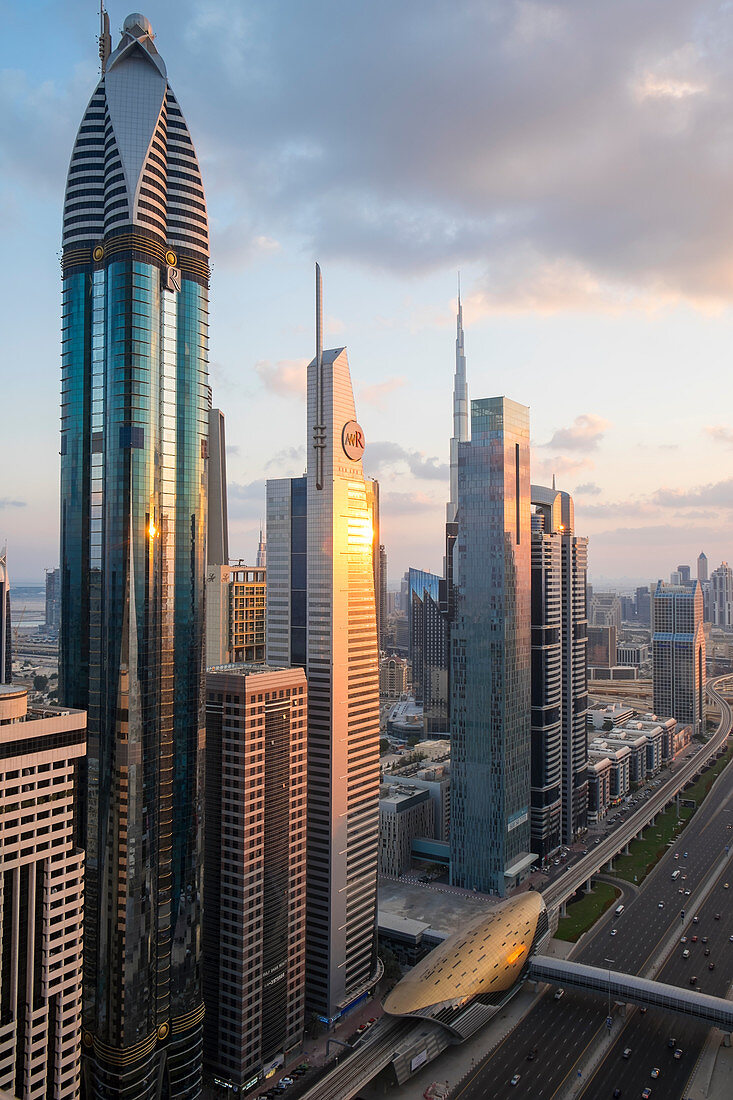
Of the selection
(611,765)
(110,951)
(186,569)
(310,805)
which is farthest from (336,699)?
(611,765)

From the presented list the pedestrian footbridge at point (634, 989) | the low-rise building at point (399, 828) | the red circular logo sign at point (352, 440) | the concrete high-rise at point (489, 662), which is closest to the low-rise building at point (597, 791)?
the concrete high-rise at point (489, 662)

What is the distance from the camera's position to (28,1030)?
62719 mm

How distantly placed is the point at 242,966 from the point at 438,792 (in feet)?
293

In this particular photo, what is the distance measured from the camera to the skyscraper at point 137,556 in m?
81.7

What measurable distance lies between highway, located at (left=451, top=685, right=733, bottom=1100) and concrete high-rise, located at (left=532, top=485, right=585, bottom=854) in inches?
841

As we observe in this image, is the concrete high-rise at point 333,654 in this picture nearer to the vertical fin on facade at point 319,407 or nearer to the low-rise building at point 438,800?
the vertical fin on facade at point 319,407

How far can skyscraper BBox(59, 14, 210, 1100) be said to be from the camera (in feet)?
268

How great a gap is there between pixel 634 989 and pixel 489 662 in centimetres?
5718

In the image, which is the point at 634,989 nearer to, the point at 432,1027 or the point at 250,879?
the point at 432,1027

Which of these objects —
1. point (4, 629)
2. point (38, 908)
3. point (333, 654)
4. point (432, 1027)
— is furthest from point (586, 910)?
point (4, 629)

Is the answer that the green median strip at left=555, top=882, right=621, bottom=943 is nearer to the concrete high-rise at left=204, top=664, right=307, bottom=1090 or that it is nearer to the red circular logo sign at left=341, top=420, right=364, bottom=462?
the concrete high-rise at left=204, top=664, right=307, bottom=1090

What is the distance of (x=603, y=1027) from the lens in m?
104

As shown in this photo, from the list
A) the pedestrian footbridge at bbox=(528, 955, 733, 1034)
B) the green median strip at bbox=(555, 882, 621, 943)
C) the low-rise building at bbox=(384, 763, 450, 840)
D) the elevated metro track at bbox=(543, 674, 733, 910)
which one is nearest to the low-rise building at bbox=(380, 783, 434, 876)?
the low-rise building at bbox=(384, 763, 450, 840)

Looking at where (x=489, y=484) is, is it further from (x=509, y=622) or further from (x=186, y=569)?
(x=186, y=569)
